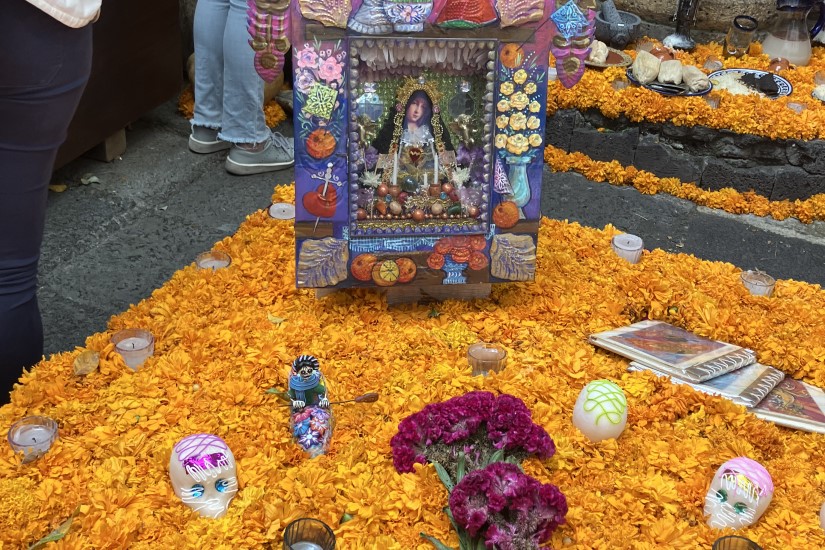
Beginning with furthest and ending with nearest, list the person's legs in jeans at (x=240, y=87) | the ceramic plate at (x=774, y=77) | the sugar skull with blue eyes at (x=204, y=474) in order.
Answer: the ceramic plate at (x=774, y=77) < the person's legs in jeans at (x=240, y=87) < the sugar skull with blue eyes at (x=204, y=474)

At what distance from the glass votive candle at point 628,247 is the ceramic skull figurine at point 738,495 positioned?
4.42 feet

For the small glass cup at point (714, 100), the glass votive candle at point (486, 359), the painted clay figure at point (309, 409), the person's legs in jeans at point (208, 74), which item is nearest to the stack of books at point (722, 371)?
the glass votive candle at point (486, 359)

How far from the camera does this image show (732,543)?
2.01 meters

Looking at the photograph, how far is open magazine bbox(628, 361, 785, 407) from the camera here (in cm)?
263

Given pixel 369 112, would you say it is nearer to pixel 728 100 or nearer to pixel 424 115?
pixel 424 115

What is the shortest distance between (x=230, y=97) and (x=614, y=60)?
236 centimetres

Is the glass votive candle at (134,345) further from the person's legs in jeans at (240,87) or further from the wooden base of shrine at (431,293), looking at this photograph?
the person's legs in jeans at (240,87)

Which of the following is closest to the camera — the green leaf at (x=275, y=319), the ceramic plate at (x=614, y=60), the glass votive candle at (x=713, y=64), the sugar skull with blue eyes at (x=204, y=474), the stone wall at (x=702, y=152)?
the sugar skull with blue eyes at (x=204, y=474)

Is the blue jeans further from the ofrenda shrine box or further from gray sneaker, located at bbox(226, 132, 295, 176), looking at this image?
the ofrenda shrine box

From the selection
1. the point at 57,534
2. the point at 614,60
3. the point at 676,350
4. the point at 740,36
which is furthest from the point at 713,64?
the point at 57,534

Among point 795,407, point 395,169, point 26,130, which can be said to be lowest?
point 795,407

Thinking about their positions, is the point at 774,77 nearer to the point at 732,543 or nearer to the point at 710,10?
the point at 710,10

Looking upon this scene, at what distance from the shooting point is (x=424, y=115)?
278 cm

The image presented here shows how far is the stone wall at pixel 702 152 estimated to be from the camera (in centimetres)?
445
